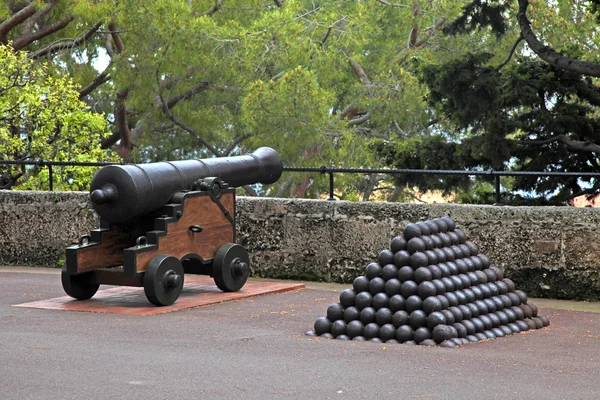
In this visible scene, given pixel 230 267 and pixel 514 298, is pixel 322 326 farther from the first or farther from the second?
pixel 230 267

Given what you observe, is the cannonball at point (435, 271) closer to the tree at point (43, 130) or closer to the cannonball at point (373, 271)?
the cannonball at point (373, 271)

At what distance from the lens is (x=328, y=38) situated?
21.2 meters

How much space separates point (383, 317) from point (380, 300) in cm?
13

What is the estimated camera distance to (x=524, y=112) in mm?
13125

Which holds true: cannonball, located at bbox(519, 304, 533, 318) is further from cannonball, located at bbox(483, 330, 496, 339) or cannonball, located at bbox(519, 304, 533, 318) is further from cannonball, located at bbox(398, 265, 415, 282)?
cannonball, located at bbox(398, 265, 415, 282)

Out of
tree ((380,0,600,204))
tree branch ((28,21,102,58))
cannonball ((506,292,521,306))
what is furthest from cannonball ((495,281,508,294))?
tree branch ((28,21,102,58))

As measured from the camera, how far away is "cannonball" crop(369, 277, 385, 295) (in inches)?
291

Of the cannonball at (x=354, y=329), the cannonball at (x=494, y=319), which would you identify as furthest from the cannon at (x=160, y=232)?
the cannonball at (x=494, y=319)

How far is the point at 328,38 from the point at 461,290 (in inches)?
556

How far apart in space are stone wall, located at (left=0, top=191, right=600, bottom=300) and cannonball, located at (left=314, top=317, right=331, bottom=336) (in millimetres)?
2595

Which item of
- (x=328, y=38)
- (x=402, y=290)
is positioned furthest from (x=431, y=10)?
(x=402, y=290)

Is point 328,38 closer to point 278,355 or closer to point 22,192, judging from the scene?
point 22,192

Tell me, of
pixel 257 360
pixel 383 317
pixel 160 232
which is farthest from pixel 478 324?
pixel 160 232

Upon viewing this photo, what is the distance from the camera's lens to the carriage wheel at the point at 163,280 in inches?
331
